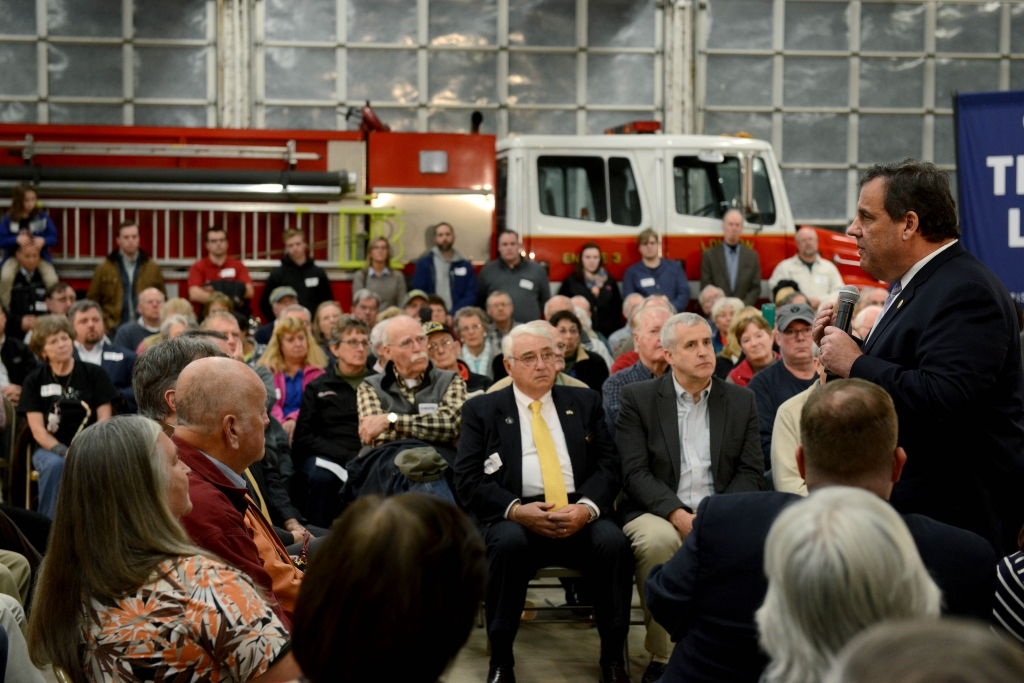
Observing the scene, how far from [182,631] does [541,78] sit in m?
10.7

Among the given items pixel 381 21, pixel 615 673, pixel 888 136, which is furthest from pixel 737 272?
pixel 615 673

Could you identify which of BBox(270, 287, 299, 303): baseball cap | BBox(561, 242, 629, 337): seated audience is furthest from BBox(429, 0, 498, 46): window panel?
BBox(270, 287, 299, 303): baseball cap

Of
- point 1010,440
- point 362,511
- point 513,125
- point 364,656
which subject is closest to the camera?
point 364,656

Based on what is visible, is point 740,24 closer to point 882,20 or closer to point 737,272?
point 882,20

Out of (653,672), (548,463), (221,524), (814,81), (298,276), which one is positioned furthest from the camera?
(814,81)

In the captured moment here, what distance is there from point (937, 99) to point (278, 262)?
830 centimetres

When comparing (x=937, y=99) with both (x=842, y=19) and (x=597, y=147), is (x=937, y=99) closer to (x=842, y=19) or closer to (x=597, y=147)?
(x=842, y=19)

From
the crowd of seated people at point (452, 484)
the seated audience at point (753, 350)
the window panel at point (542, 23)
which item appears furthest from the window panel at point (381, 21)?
the seated audience at point (753, 350)

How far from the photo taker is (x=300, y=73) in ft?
38.1

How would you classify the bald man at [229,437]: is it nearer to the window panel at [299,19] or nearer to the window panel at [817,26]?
the window panel at [299,19]

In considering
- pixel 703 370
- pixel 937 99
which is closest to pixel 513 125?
pixel 937 99

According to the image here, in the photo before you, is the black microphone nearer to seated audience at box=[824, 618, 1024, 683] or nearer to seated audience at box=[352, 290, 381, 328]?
seated audience at box=[824, 618, 1024, 683]

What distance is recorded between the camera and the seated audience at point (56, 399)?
5.57 metres

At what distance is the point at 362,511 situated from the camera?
1480 mm
